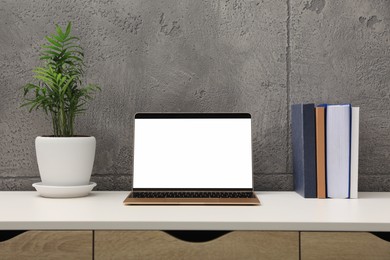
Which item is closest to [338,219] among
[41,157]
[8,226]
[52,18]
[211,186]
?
[211,186]

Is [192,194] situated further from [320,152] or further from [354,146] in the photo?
[354,146]

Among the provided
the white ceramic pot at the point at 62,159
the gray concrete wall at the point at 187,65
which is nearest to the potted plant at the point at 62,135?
the white ceramic pot at the point at 62,159

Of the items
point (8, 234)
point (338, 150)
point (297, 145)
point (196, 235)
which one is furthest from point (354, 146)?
point (8, 234)

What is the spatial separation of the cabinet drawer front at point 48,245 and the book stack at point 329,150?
27.5 inches

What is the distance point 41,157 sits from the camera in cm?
151

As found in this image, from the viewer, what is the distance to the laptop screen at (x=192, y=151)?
1.53 metres

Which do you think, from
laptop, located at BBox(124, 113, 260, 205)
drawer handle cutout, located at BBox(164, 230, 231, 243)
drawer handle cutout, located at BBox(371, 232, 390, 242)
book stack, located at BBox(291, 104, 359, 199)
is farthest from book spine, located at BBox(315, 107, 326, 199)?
drawer handle cutout, located at BBox(164, 230, 231, 243)

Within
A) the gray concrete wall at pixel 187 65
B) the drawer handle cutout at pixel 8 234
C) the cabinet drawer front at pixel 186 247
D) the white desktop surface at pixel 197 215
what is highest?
the gray concrete wall at pixel 187 65

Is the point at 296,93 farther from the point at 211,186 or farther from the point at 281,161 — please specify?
the point at 211,186

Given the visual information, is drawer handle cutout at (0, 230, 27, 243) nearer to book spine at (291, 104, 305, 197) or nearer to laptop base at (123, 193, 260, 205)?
laptop base at (123, 193, 260, 205)

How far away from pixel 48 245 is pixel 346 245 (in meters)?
0.69

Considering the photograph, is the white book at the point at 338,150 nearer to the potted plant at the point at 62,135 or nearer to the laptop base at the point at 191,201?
the laptop base at the point at 191,201

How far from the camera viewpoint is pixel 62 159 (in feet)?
4.89

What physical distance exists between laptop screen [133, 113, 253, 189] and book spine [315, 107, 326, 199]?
0.68ft
